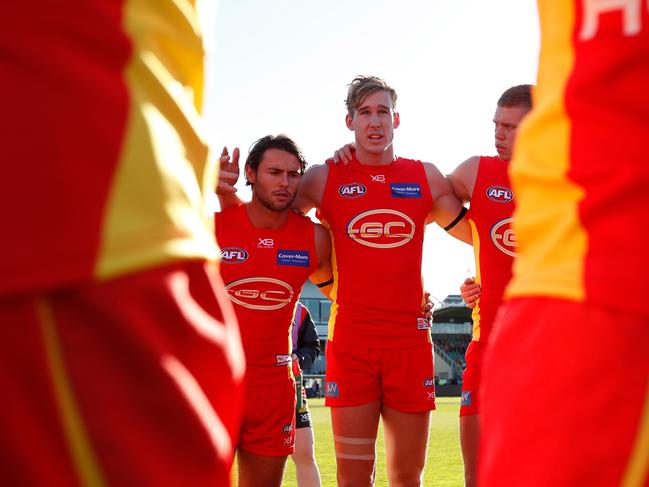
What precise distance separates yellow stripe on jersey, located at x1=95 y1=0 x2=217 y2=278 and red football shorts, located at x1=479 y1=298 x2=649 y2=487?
0.50 meters

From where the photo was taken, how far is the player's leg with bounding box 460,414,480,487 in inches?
228

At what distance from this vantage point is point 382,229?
577cm

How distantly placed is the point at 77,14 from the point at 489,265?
5016mm

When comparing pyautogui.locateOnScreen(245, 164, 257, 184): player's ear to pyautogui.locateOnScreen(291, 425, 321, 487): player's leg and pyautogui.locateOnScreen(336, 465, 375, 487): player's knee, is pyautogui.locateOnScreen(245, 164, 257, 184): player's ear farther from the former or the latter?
pyautogui.locateOnScreen(291, 425, 321, 487): player's leg

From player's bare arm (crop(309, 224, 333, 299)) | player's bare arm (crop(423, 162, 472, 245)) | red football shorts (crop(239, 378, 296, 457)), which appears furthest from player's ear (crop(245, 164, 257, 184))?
red football shorts (crop(239, 378, 296, 457))

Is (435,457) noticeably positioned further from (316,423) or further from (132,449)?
(132,449)

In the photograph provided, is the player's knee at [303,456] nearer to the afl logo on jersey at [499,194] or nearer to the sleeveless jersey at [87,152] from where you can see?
the afl logo on jersey at [499,194]

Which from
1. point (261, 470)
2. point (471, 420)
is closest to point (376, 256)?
point (471, 420)

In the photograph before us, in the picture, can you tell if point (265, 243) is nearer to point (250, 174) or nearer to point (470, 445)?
point (250, 174)

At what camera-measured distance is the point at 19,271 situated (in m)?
0.99

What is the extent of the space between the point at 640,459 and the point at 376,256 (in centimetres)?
463

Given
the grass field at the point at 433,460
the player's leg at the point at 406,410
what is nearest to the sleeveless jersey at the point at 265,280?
the player's leg at the point at 406,410

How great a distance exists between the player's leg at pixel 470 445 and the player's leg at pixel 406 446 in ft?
1.02

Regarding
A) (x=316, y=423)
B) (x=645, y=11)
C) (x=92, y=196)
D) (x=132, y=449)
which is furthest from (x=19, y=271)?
(x=316, y=423)
